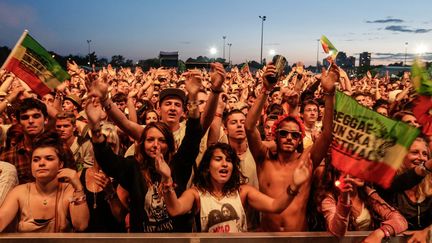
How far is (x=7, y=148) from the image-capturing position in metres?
4.52

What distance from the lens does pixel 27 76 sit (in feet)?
16.5

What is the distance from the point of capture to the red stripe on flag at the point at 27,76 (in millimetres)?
4991

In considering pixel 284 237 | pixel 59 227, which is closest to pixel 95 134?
pixel 59 227

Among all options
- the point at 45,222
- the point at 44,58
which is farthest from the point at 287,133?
the point at 44,58

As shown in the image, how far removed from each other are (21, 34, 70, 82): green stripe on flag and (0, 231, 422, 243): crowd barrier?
2663mm

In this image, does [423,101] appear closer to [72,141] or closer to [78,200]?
[78,200]

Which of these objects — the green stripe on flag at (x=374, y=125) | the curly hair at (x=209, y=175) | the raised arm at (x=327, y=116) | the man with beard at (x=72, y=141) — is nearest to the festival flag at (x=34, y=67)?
the man with beard at (x=72, y=141)

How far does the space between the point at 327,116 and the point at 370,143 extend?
2.44 feet

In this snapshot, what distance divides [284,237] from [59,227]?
5.29ft

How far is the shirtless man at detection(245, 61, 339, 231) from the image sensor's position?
3.65 metres

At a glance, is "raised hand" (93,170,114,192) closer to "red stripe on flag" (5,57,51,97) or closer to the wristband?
"red stripe on flag" (5,57,51,97)

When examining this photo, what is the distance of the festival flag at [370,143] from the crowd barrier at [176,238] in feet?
1.45

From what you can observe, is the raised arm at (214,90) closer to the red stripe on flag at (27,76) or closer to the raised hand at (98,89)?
the raised hand at (98,89)

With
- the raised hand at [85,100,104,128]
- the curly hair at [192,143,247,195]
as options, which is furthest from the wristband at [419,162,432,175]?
the raised hand at [85,100,104,128]
